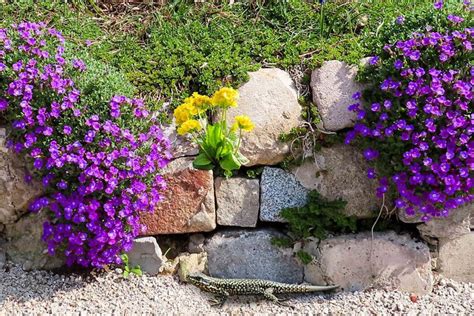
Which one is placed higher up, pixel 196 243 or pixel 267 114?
pixel 267 114

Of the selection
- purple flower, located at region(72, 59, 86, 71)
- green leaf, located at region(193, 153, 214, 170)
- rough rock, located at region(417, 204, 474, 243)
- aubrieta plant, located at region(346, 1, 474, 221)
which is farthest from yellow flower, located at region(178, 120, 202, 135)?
rough rock, located at region(417, 204, 474, 243)

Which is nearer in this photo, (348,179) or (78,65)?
(78,65)

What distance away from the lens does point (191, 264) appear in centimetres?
437

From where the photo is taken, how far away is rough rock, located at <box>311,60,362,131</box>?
4332 mm

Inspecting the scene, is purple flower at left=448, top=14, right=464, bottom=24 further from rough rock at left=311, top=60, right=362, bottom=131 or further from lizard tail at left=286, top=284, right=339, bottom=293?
lizard tail at left=286, top=284, right=339, bottom=293

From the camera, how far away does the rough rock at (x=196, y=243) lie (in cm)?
446

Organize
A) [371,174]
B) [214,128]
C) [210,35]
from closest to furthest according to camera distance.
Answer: [371,174], [214,128], [210,35]

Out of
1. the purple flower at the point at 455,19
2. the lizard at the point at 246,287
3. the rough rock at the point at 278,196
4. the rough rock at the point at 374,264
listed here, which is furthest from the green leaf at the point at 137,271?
the purple flower at the point at 455,19

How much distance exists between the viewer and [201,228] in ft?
14.5

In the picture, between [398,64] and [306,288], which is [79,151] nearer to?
[306,288]

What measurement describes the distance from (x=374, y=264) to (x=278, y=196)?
2.40ft

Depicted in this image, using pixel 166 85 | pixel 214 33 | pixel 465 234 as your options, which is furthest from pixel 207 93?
pixel 465 234

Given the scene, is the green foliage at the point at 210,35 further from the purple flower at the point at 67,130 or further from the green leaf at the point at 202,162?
the purple flower at the point at 67,130

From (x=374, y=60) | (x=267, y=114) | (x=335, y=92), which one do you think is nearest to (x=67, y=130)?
(x=267, y=114)
